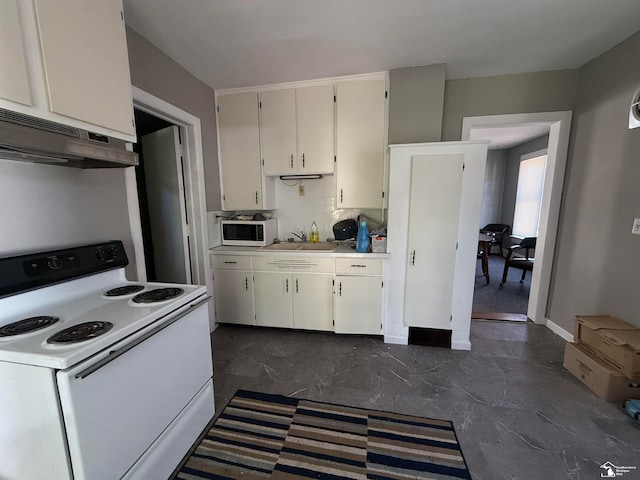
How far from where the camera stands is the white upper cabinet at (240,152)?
288 centimetres

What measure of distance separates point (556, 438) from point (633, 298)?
1.31 metres

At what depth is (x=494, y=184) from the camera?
653cm

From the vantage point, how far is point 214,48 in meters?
2.12

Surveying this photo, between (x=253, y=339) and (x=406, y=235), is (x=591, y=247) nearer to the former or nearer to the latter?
(x=406, y=235)

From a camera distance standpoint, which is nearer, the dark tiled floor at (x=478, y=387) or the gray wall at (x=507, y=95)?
the dark tiled floor at (x=478, y=387)

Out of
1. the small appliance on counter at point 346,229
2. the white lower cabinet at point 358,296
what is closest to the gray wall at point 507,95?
the small appliance on counter at point 346,229

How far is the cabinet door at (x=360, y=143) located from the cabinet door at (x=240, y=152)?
0.92 metres

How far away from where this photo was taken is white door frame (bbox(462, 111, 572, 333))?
2727mm

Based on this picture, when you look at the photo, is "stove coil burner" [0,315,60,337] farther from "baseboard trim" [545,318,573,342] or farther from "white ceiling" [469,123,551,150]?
"white ceiling" [469,123,551,150]

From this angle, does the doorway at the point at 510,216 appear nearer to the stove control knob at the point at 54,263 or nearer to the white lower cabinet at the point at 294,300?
the white lower cabinet at the point at 294,300

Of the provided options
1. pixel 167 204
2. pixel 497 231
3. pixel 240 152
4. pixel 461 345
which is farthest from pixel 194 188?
pixel 497 231

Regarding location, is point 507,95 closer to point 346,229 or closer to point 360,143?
point 360,143

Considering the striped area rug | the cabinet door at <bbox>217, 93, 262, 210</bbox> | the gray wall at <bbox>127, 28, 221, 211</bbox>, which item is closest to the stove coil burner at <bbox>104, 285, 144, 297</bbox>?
the striped area rug

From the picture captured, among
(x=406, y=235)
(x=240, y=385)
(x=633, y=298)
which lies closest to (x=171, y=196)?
(x=240, y=385)
